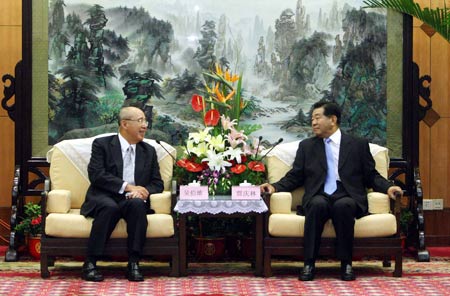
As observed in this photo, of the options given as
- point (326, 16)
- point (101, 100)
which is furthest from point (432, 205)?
point (101, 100)

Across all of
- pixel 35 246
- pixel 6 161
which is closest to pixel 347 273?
pixel 35 246

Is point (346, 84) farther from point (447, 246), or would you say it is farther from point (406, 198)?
point (447, 246)

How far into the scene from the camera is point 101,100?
29.4 feet

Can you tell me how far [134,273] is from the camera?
7.42 metres

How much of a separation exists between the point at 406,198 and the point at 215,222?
182cm

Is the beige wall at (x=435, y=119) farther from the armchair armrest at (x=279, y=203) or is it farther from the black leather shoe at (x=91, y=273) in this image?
the black leather shoe at (x=91, y=273)

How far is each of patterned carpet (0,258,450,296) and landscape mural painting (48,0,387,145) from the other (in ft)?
4.24

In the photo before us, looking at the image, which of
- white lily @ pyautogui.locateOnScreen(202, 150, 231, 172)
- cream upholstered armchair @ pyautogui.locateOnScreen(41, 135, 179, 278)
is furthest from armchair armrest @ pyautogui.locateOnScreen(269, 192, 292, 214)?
cream upholstered armchair @ pyautogui.locateOnScreen(41, 135, 179, 278)

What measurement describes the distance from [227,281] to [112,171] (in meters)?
1.30

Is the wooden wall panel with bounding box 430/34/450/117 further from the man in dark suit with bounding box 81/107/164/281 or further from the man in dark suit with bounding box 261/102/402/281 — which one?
the man in dark suit with bounding box 81/107/164/281

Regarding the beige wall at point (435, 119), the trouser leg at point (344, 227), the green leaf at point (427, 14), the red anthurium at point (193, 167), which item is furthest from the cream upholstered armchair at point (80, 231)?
the beige wall at point (435, 119)

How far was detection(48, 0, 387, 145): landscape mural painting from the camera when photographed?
8.92m

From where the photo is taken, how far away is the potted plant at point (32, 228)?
28.0 ft

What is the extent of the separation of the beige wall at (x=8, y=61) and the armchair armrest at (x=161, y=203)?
195 cm
